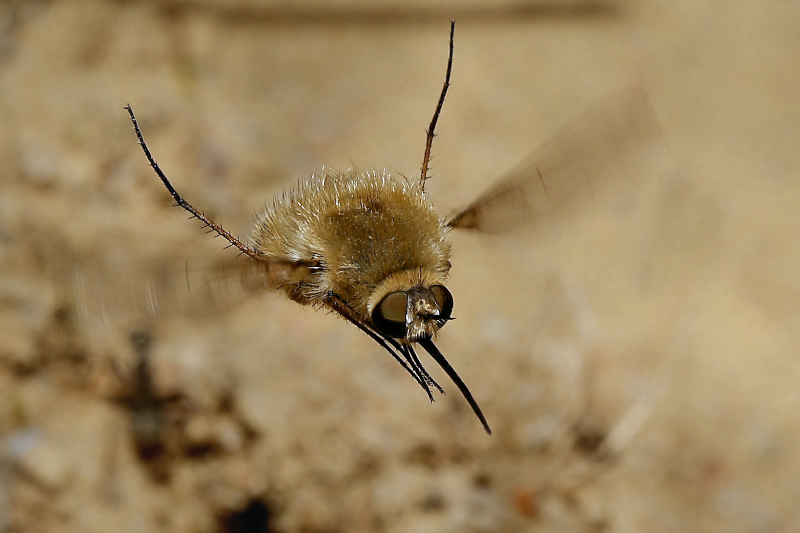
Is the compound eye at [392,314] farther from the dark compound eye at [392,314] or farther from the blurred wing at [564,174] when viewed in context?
the blurred wing at [564,174]

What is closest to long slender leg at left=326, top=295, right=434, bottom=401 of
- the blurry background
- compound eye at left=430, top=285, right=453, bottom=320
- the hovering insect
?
the hovering insect

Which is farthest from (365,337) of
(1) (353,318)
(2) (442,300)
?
(2) (442,300)

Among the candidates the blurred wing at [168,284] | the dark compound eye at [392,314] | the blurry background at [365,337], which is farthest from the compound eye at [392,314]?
the blurry background at [365,337]

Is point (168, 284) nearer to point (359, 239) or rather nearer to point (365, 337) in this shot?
point (359, 239)

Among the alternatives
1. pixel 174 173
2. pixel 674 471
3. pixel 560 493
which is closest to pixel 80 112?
pixel 174 173

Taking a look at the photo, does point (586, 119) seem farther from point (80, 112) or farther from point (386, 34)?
point (80, 112)

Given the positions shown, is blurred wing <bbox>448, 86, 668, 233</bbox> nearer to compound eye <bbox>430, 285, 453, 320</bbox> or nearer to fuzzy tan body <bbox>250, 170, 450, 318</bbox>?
fuzzy tan body <bbox>250, 170, 450, 318</bbox>
